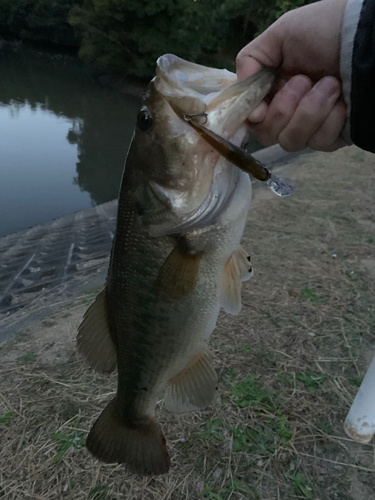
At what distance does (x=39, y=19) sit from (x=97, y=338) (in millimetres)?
48769

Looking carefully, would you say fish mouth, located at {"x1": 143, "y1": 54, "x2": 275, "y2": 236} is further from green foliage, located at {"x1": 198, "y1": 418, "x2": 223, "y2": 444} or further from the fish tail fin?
green foliage, located at {"x1": 198, "y1": 418, "x2": 223, "y2": 444}

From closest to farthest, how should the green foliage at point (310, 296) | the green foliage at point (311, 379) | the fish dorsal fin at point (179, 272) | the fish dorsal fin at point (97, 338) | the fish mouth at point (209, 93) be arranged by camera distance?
1. the fish mouth at point (209, 93)
2. the fish dorsal fin at point (179, 272)
3. the fish dorsal fin at point (97, 338)
4. the green foliage at point (311, 379)
5. the green foliage at point (310, 296)

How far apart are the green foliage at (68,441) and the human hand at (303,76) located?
6.97 ft

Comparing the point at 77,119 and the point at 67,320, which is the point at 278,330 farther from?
the point at 77,119

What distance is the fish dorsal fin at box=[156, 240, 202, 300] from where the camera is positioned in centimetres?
141

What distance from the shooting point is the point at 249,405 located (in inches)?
101

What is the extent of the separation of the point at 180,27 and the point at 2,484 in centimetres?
2398

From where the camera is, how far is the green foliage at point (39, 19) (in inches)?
1554

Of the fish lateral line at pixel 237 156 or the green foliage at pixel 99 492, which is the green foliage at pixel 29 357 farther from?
the fish lateral line at pixel 237 156

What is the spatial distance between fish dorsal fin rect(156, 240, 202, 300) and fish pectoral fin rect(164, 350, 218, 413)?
0.41 meters

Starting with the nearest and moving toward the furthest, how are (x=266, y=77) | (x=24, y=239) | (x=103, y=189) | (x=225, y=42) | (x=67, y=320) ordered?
1. (x=266, y=77)
2. (x=67, y=320)
3. (x=24, y=239)
4. (x=103, y=189)
5. (x=225, y=42)

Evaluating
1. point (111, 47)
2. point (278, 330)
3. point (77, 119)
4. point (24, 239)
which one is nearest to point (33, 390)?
point (278, 330)

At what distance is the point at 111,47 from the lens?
2430 centimetres

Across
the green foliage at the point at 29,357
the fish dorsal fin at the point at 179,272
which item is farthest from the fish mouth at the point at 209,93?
the green foliage at the point at 29,357
